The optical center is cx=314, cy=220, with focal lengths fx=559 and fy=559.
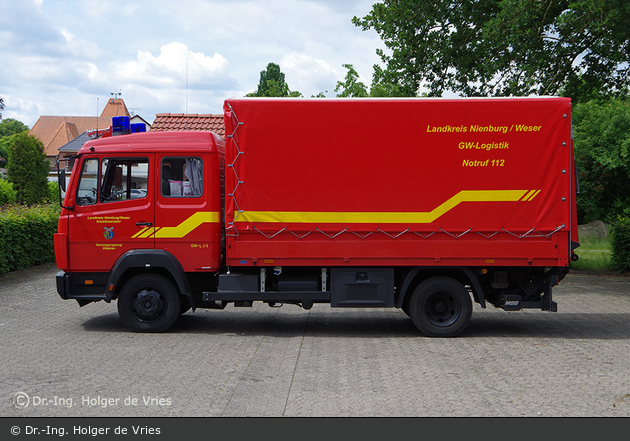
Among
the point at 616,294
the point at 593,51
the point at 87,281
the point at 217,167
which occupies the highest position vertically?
the point at 593,51

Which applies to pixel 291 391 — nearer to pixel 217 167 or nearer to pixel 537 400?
pixel 537 400

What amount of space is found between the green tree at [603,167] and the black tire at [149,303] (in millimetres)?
13565

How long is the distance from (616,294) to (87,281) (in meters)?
10.8

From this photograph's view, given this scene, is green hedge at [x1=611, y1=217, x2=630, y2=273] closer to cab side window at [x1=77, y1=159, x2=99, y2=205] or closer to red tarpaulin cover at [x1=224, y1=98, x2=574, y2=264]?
red tarpaulin cover at [x1=224, y1=98, x2=574, y2=264]

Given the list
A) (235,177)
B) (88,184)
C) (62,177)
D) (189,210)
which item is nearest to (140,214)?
(189,210)

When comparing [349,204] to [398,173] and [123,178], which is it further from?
[123,178]

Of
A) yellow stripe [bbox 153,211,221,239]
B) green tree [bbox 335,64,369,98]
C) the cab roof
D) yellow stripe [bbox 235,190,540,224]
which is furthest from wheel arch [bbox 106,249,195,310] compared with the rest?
green tree [bbox 335,64,369,98]

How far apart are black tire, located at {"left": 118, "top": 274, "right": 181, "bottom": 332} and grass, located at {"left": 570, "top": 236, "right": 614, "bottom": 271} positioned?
13.5 m

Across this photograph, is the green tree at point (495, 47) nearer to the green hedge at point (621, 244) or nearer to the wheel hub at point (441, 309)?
the green hedge at point (621, 244)

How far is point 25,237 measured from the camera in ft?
48.0

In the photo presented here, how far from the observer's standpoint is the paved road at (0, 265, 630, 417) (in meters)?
4.99

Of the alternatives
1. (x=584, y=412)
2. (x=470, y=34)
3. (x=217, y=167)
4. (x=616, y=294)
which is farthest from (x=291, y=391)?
(x=470, y=34)

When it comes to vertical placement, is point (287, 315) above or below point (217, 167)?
below

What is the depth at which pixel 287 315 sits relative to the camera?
9.64m
